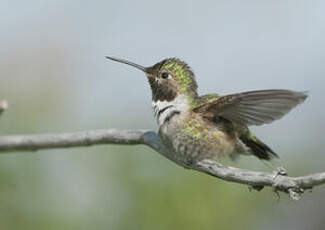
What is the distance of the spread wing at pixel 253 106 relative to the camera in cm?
403

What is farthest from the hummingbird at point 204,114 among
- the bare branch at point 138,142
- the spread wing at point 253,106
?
the bare branch at point 138,142

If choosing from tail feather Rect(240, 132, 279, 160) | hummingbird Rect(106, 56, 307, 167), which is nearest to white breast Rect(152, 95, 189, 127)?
hummingbird Rect(106, 56, 307, 167)

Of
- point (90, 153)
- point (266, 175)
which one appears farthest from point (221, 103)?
point (90, 153)

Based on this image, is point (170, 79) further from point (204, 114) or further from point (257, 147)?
point (257, 147)

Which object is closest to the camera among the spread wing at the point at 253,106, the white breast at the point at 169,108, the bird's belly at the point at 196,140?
the spread wing at the point at 253,106

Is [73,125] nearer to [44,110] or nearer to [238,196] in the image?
[44,110]

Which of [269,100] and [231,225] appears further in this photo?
[231,225]

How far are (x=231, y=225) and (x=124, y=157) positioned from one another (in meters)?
1.44

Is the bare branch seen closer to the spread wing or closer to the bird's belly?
the bird's belly

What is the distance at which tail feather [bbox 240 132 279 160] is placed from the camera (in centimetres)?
516

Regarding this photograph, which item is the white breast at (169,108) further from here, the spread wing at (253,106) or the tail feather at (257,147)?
the tail feather at (257,147)

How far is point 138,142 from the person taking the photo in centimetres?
404

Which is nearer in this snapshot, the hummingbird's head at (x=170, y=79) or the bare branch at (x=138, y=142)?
the bare branch at (x=138, y=142)

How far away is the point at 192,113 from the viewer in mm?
4922
